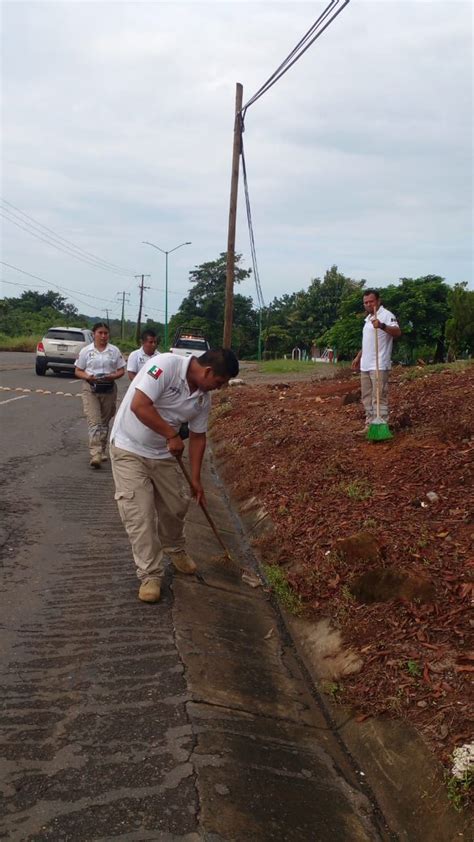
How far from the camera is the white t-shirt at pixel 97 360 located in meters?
8.34

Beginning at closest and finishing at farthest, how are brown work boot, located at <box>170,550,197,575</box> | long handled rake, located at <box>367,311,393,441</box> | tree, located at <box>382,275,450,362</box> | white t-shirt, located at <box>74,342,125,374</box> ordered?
1. brown work boot, located at <box>170,550,197,575</box>
2. long handled rake, located at <box>367,311,393,441</box>
3. white t-shirt, located at <box>74,342,125,374</box>
4. tree, located at <box>382,275,450,362</box>

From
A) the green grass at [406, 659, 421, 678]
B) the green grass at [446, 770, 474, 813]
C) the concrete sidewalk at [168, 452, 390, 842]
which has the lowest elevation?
the concrete sidewalk at [168, 452, 390, 842]

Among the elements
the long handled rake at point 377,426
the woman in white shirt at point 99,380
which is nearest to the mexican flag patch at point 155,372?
the woman in white shirt at point 99,380

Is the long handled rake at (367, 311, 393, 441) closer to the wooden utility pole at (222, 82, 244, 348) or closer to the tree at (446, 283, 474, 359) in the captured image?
the wooden utility pole at (222, 82, 244, 348)

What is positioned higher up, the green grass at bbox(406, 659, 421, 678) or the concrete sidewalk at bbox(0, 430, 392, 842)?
the green grass at bbox(406, 659, 421, 678)

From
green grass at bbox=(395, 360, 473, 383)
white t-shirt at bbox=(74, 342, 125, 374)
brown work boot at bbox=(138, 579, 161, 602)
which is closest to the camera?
brown work boot at bbox=(138, 579, 161, 602)

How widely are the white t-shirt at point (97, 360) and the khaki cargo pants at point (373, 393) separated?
3071 mm

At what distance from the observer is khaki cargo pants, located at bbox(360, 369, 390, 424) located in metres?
8.19

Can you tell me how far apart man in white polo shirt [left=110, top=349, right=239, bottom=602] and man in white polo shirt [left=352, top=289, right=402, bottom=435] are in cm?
389

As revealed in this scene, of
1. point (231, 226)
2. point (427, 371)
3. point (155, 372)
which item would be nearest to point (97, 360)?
point (155, 372)

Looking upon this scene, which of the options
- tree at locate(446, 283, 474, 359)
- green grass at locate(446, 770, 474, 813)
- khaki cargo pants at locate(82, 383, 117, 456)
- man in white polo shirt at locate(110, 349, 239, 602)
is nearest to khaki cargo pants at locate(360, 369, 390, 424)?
khaki cargo pants at locate(82, 383, 117, 456)

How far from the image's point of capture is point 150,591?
14.9ft

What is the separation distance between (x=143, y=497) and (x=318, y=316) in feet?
158

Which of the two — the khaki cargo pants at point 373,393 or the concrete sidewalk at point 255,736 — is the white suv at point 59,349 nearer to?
the khaki cargo pants at point 373,393
